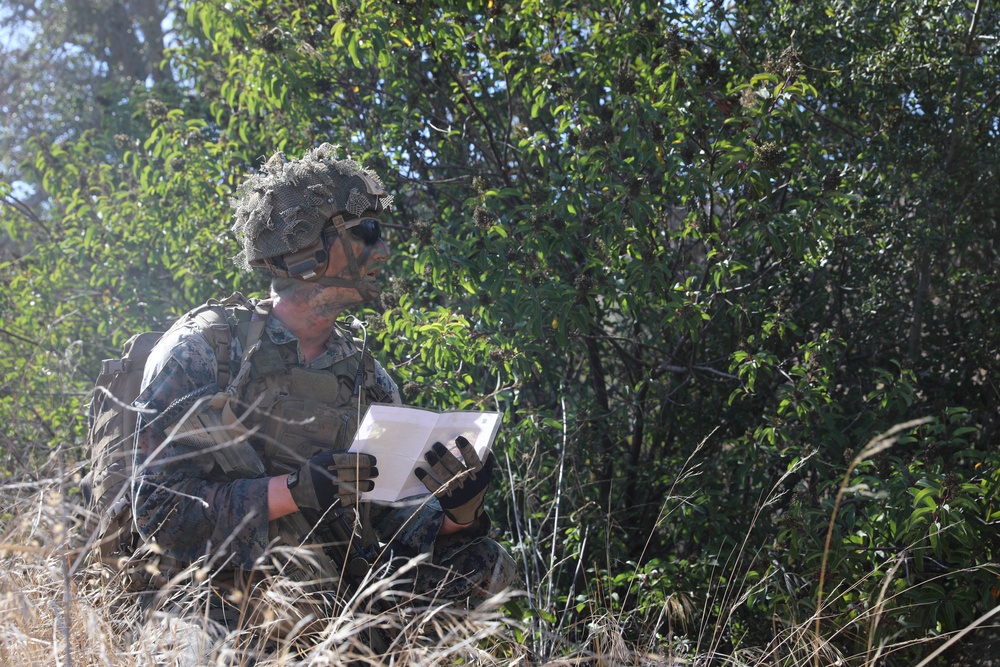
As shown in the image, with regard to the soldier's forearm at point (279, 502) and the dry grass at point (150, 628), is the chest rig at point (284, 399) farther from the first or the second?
the dry grass at point (150, 628)

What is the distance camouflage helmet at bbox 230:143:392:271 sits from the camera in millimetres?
3268

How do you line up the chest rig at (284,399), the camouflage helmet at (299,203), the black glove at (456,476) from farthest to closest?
the camouflage helmet at (299,203) < the chest rig at (284,399) < the black glove at (456,476)

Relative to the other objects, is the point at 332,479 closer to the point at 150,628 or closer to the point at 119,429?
the point at 150,628

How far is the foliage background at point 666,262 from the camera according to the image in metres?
3.66

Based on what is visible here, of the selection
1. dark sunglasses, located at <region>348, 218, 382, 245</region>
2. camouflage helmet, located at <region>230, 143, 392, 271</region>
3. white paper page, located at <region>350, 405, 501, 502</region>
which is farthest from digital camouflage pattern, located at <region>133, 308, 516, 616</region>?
dark sunglasses, located at <region>348, 218, 382, 245</region>

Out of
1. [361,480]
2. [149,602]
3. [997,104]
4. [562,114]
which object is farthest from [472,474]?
[997,104]

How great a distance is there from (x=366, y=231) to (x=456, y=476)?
104 cm

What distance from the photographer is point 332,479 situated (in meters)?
2.68

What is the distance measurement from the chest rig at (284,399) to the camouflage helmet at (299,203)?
27 cm

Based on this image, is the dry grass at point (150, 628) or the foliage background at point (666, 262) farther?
the foliage background at point (666, 262)

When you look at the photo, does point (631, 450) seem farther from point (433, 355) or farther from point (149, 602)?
point (149, 602)

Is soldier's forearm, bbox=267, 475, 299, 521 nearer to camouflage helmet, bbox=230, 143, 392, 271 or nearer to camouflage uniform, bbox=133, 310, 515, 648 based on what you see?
camouflage uniform, bbox=133, 310, 515, 648

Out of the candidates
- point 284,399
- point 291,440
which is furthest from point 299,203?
point 291,440

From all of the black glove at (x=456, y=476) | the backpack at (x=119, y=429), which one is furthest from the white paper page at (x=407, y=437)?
the backpack at (x=119, y=429)
